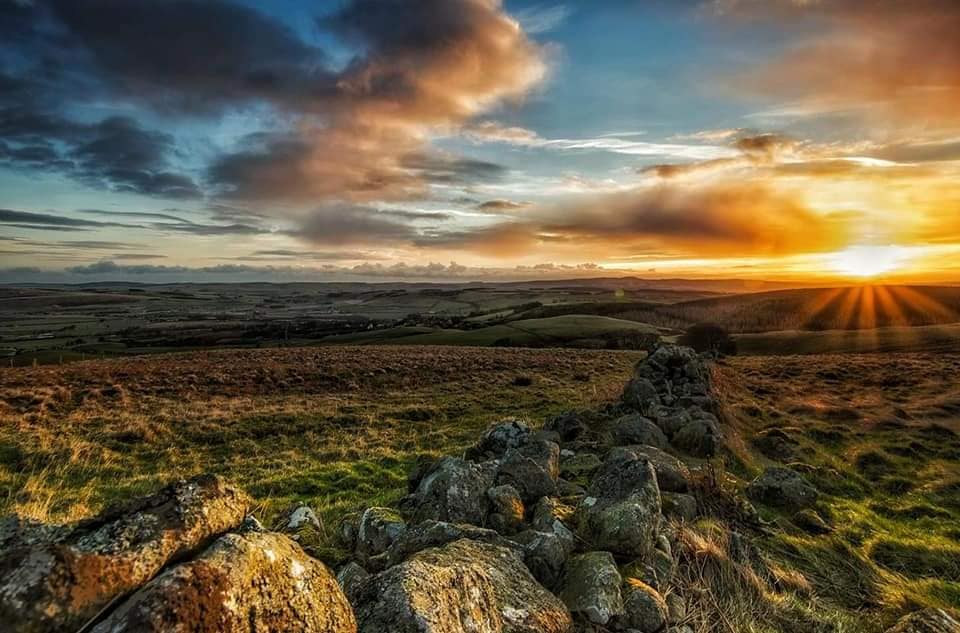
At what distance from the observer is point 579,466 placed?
32.7ft

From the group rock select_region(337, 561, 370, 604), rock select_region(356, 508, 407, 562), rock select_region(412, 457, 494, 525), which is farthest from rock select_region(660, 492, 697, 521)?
rock select_region(337, 561, 370, 604)

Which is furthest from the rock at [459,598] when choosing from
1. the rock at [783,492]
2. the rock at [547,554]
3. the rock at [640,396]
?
the rock at [640,396]

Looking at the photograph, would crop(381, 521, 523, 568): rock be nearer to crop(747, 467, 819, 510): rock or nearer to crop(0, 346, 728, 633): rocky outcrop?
crop(0, 346, 728, 633): rocky outcrop

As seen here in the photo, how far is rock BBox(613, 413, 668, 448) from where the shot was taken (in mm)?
11141

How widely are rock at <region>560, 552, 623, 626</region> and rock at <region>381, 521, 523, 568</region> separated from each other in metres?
0.58

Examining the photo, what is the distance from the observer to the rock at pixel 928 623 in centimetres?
431

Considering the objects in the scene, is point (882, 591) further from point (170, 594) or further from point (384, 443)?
point (384, 443)

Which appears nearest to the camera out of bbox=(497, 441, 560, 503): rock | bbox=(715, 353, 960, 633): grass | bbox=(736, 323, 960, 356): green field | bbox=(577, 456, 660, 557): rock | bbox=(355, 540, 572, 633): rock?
bbox=(355, 540, 572, 633): rock

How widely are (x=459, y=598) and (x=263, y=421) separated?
879 inches

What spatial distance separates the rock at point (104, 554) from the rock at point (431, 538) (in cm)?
180

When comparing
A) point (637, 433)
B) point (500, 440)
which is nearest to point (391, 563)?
point (500, 440)

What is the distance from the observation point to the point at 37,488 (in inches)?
481

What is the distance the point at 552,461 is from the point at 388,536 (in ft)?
12.2

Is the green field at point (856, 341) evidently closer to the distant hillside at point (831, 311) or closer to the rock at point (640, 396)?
the distant hillside at point (831, 311)
